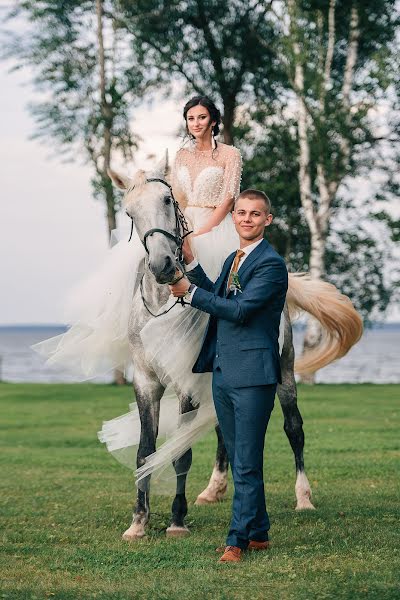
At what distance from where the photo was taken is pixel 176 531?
732 centimetres

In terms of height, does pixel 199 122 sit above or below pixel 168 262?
above

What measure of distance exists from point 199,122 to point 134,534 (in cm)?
323

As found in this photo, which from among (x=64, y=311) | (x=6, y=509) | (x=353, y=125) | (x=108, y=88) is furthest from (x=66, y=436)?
(x=108, y=88)

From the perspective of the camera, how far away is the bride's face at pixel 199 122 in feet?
24.5

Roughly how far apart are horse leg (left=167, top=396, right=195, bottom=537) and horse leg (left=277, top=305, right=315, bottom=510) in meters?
1.43

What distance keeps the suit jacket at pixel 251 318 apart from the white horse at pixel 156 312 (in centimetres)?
44

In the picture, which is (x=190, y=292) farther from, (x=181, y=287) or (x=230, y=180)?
(x=230, y=180)

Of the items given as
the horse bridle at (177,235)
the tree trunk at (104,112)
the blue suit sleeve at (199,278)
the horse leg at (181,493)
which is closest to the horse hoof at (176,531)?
the horse leg at (181,493)

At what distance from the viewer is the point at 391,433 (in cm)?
1576

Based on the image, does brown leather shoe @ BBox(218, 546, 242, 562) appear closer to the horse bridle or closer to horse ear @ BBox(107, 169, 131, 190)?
the horse bridle

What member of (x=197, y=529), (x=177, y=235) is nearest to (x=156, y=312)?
(x=177, y=235)

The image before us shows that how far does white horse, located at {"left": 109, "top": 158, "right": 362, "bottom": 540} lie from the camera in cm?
653

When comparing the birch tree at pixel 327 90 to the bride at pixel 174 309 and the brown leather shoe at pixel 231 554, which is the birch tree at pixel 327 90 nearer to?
the bride at pixel 174 309

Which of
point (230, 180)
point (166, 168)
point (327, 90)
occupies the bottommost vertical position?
point (230, 180)
